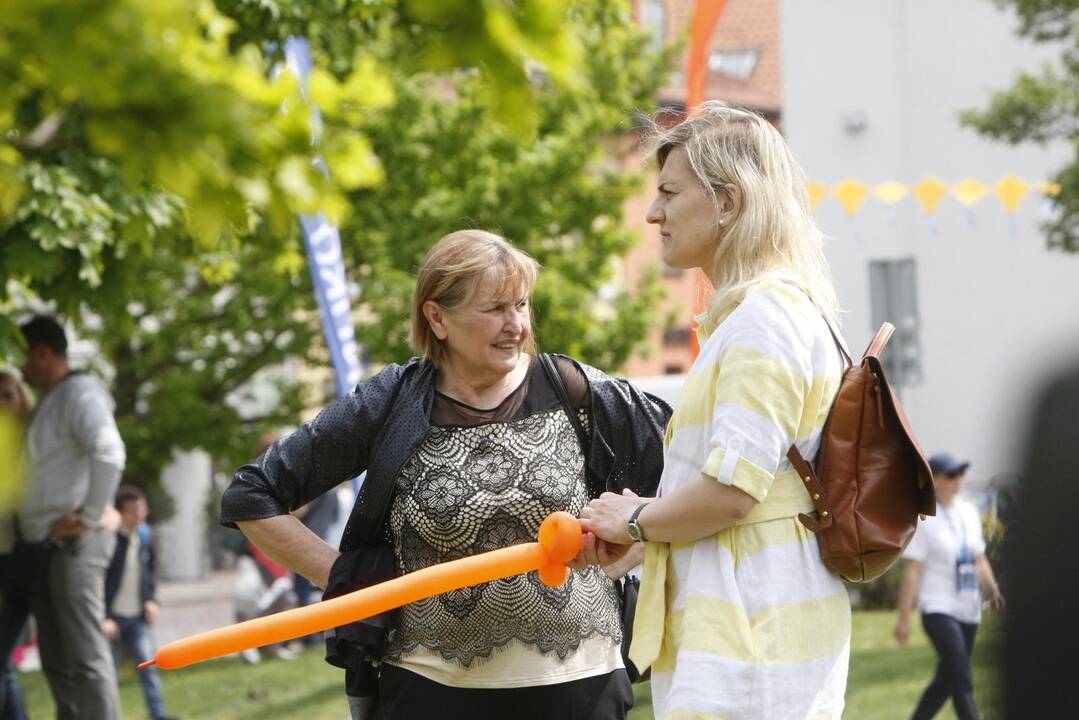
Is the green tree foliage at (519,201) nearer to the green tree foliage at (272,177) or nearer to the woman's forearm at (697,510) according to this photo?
the green tree foliage at (272,177)

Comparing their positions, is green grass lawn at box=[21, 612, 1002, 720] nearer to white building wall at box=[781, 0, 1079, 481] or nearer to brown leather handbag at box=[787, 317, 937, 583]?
brown leather handbag at box=[787, 317, 937, 583]

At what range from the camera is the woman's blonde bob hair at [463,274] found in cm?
405

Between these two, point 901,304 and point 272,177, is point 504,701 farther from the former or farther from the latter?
point 901,304

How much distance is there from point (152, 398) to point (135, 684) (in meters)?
5.14

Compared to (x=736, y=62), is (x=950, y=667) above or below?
below

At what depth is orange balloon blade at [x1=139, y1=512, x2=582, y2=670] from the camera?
354cm

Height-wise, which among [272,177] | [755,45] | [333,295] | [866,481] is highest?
[272,177]

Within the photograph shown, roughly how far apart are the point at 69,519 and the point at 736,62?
30.3 metres

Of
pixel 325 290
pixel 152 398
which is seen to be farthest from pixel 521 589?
pixel 152 398

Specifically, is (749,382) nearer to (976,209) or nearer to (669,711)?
(669,711)

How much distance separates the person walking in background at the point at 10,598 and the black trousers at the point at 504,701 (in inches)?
159

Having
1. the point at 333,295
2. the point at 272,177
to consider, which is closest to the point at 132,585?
the point at 333,295

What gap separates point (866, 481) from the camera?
309 centimetres

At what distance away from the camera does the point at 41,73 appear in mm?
2387
